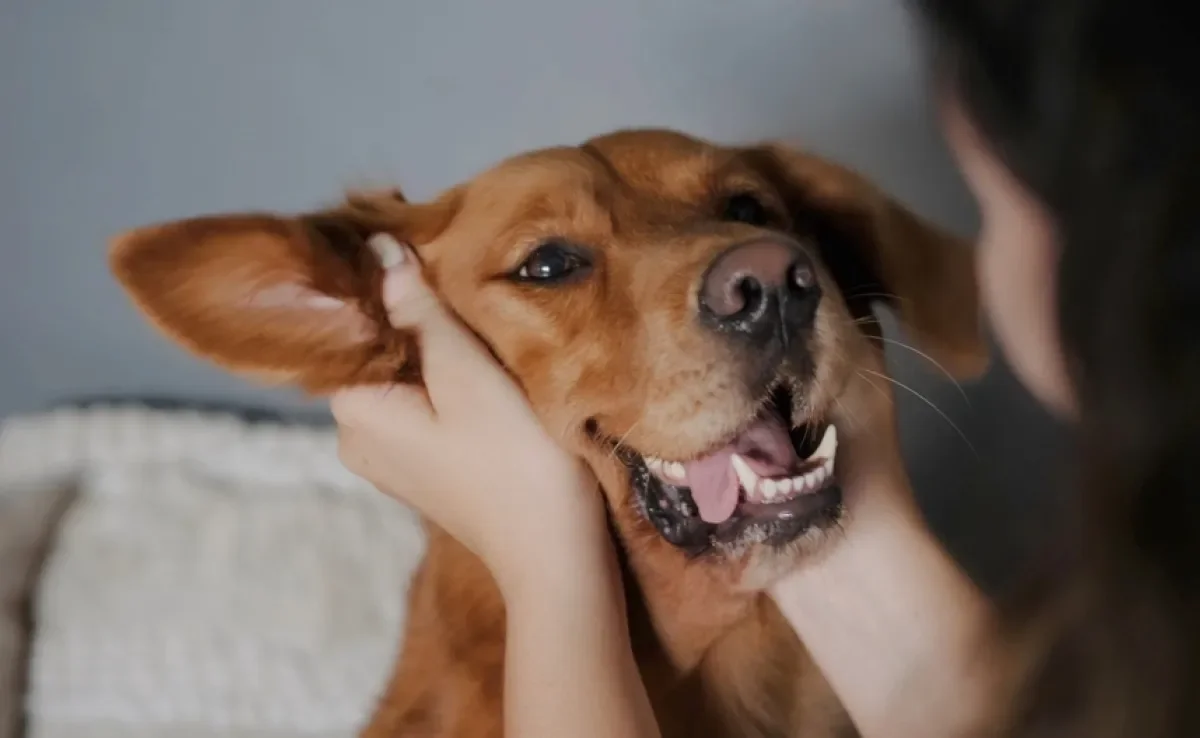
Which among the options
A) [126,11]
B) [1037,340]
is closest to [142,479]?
[126,11]

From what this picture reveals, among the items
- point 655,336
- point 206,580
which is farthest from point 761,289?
point 206,580

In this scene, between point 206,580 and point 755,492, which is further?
point 206,580

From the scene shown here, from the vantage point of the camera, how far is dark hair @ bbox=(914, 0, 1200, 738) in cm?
49

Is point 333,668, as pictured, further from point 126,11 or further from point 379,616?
point 126,11

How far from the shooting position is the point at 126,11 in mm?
1589

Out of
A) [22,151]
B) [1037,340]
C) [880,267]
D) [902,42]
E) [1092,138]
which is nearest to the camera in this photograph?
[1092,138]

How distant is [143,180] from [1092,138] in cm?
157

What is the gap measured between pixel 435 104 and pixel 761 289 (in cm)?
94

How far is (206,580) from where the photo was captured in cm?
167

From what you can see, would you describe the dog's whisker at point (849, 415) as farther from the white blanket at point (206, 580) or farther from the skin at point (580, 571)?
the white blanket at point (206, 580)

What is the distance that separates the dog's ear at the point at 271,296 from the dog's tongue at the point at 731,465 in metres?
0.32

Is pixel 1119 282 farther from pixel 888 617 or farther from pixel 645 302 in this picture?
pixel 888 617

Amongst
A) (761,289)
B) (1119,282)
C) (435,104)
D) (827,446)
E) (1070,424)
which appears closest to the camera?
(1119,282)

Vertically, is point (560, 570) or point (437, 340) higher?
point (437, 340)
